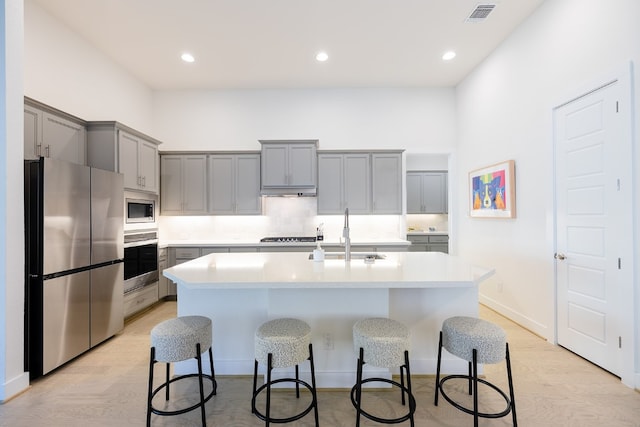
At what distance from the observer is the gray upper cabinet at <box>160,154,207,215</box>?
4.49m

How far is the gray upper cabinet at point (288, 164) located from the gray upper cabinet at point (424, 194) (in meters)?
2.90

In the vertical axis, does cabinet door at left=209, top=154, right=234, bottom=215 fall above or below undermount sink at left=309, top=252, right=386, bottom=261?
above

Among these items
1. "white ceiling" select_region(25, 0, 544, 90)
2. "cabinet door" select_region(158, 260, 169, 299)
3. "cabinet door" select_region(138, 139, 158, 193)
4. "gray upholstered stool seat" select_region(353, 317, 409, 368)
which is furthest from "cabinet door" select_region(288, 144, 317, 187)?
"gray upholstered stool seat" select_region(353, 317, 409, 368)

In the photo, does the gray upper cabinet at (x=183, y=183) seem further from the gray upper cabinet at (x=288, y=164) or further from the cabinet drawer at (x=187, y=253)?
the gray upper cabinet at (x=288, y=164)

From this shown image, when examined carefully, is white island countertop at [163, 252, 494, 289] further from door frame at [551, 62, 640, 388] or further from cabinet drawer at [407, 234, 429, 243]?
cabinet drawer at [407, 234, 429, 243]

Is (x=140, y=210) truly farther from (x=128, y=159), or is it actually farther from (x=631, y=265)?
(x=631, y=265)

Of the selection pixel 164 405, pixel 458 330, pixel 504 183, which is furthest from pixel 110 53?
pixel 504 183

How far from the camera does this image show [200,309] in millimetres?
2256

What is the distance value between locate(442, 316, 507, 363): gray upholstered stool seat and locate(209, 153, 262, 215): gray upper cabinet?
3365mm

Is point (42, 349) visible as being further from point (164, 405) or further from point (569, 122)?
point (569, 122)

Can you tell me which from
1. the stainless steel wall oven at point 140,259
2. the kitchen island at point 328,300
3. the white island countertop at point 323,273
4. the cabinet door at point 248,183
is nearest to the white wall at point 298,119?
the cabinet door at point 248,183

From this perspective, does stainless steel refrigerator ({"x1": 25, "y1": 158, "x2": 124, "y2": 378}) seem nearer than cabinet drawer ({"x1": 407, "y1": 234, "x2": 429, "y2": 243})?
Yes

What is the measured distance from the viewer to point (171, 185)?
4492 mm

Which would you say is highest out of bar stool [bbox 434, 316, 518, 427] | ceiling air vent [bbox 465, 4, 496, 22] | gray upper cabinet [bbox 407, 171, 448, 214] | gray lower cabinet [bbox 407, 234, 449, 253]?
ceiling air vent [bbox 465, 4, 496, 22]
